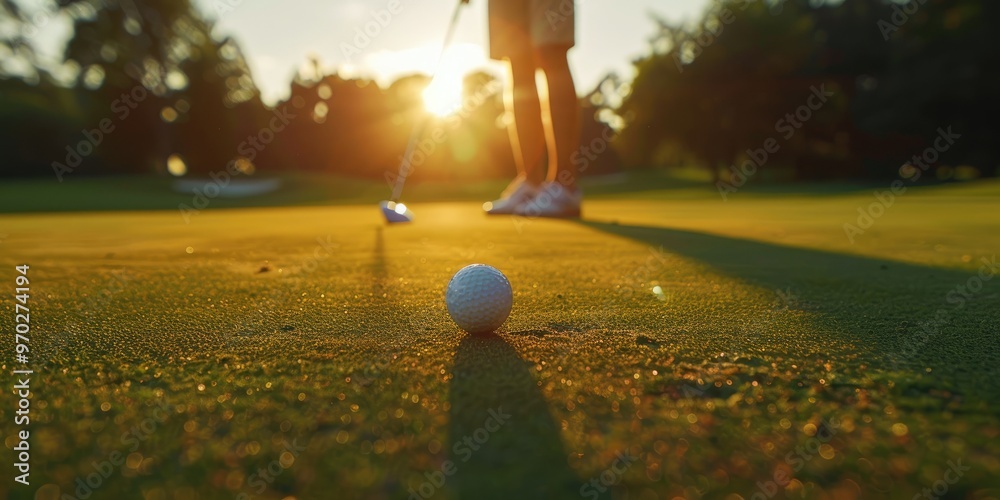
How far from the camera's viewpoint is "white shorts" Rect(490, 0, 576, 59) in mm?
5465

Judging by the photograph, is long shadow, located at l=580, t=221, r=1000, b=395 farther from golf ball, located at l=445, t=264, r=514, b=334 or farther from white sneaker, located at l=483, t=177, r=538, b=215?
white sneaker, located at l=483, t=177, r=538, b=215

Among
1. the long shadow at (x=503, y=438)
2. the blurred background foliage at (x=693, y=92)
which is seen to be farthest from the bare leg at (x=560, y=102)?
the blurred background foliage at (x=693, y=92)

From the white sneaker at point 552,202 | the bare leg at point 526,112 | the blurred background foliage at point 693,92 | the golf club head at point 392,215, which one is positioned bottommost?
the golf club head at point 392,215

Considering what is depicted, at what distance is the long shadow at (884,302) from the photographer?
1542 millimetres

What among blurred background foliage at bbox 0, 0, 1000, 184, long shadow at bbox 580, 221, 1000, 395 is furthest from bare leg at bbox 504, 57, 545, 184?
blurred background foliage at bbox 0, 0, 1000, 184

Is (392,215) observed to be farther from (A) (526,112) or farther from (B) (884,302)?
(B) (884,302)

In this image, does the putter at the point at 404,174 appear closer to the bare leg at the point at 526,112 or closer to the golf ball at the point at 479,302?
the bare leg at the point at 526,112

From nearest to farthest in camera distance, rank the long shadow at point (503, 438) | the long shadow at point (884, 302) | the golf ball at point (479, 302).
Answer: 1. the long shadow at point (503, 438)
2. the long shadow at point (884, 302)
3. the golf ball at point (479, 302)

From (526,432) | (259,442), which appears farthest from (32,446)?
(526,432)

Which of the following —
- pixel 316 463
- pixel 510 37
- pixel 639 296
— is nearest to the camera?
pixel 316 463

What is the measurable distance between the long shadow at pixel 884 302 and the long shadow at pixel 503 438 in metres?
0.87

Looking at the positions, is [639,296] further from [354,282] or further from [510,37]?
[510,37]

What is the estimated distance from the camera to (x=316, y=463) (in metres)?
0.99

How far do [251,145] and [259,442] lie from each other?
1157 inches
